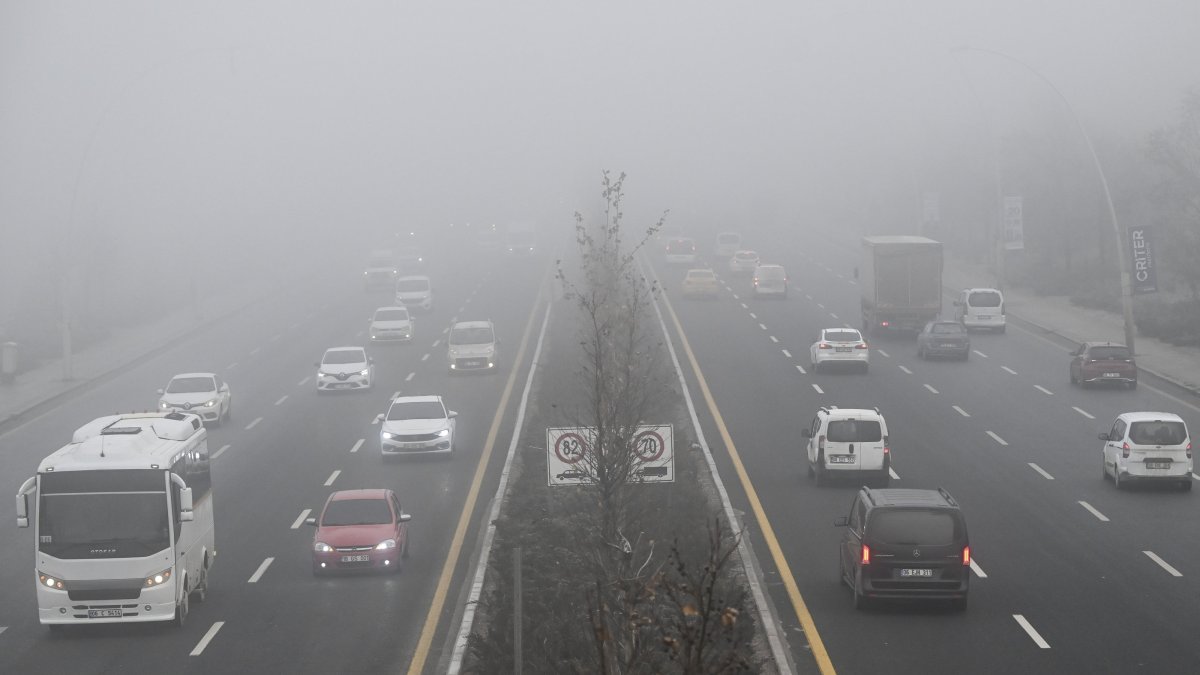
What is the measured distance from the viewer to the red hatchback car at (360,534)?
969 inches

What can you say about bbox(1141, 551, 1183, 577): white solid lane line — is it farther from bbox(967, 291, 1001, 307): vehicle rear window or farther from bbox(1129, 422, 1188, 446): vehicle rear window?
bbox(967, 291, 1001, 307): vehicle rear window

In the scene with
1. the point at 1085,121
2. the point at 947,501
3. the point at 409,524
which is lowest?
the point at 409,524

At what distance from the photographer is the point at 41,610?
20.5 meters

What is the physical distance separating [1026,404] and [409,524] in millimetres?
19843

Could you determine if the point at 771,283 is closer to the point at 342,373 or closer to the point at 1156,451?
the point at 342,373

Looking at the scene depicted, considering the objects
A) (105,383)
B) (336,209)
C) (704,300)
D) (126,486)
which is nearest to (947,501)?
(126,486)

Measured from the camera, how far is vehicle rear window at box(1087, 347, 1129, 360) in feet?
143

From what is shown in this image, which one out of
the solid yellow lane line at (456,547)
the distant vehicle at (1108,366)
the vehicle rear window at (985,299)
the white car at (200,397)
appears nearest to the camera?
the solid yellow lane line at (456,547)

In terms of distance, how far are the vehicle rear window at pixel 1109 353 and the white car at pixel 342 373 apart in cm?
2194

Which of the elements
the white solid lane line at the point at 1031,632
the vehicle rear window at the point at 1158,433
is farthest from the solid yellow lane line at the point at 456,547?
the vehicle rear window at the point at 1158,433

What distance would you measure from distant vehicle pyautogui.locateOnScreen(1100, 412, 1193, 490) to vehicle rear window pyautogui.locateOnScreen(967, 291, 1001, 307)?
28548 millimetres

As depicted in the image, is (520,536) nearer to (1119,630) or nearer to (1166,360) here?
(1119,630)

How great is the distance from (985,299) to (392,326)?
908 inches

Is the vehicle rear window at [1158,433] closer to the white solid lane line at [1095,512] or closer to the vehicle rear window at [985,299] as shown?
the white solid lane line at [1095,512]
